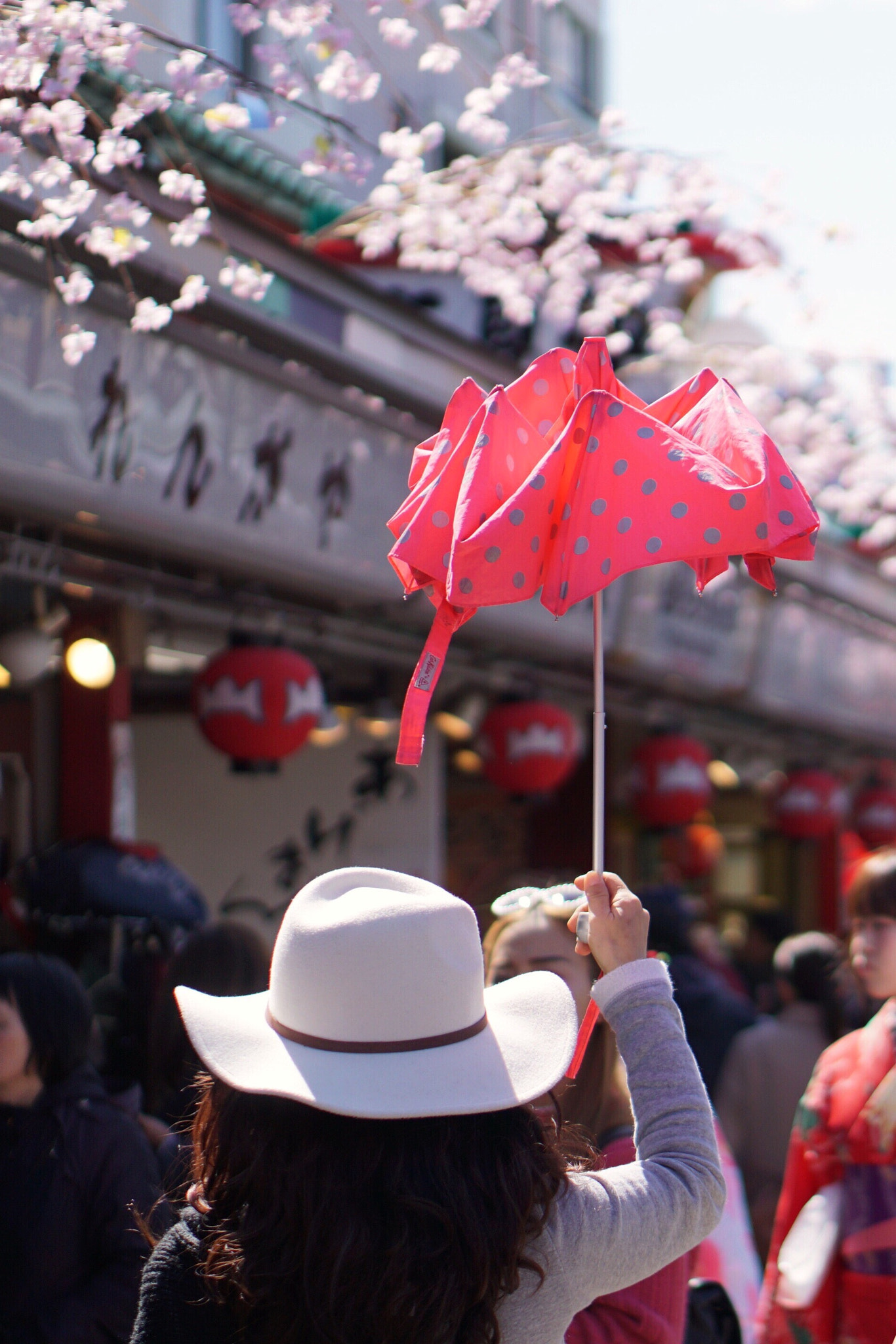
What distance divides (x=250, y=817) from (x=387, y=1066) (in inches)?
263

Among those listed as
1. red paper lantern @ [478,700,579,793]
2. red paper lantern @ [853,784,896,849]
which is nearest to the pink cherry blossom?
red paper lantern @ [478,700,579,793]

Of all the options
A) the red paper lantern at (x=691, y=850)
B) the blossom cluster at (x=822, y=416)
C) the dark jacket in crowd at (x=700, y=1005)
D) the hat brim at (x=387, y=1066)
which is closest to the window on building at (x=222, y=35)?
the blossom cluster at (x=822, y=416)

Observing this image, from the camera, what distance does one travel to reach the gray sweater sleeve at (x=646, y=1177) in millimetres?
1616

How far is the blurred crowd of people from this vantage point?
8.38 feet

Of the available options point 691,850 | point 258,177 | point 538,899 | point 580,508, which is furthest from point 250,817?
point 580,508

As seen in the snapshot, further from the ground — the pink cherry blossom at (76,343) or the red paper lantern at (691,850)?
the pink cherry blossom at (76,343)

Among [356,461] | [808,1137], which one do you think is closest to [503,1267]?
[808,1137]

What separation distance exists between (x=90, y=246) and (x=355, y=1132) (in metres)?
3.02

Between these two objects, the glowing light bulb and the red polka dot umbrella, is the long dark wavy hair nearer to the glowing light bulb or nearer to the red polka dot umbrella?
the red polka dot umbrella

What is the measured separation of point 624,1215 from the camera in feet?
5.35

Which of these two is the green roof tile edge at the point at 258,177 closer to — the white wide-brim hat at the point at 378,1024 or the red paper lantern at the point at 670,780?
the red paper lantern at the point at 670,780

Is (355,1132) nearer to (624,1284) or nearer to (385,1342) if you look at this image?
(385,1342)

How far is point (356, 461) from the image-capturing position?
5.90m

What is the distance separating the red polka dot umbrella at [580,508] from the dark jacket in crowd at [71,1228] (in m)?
1.43
